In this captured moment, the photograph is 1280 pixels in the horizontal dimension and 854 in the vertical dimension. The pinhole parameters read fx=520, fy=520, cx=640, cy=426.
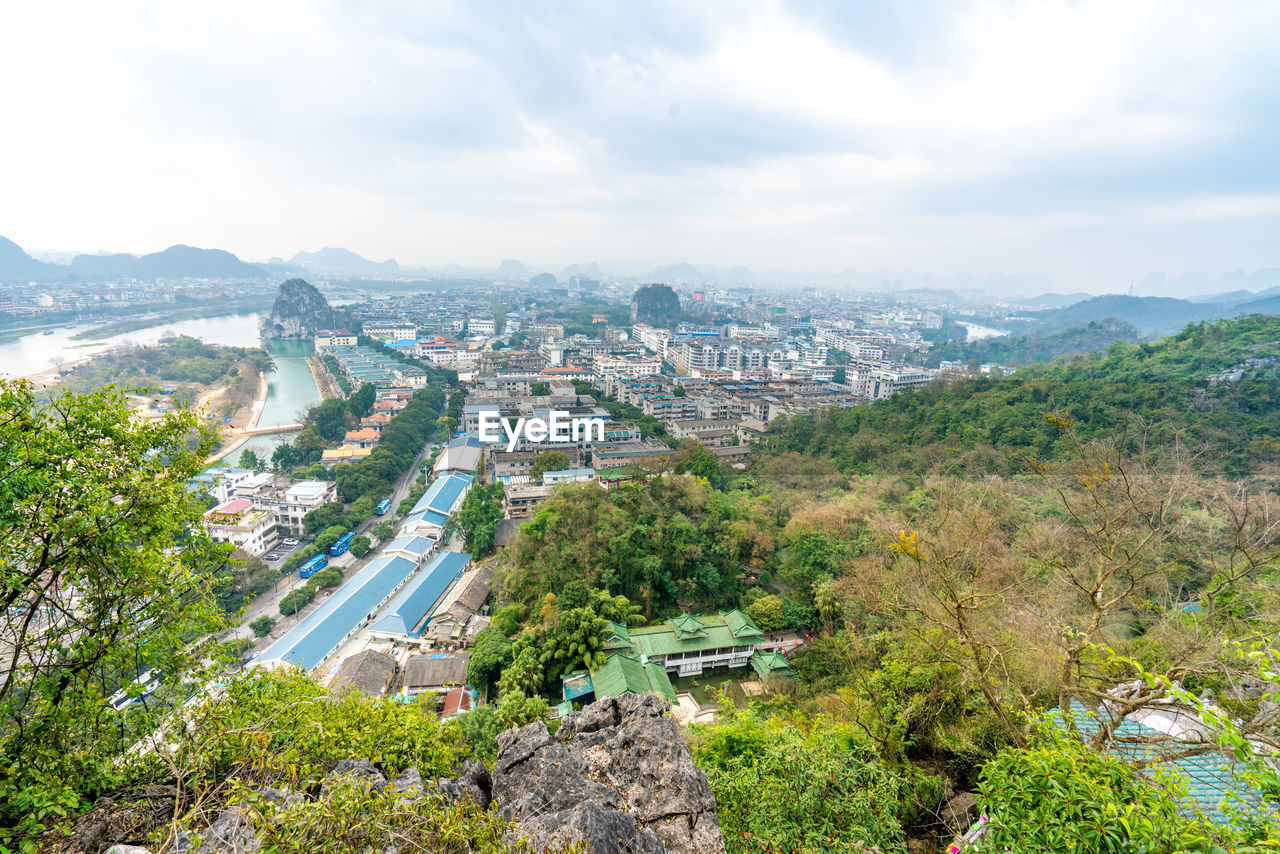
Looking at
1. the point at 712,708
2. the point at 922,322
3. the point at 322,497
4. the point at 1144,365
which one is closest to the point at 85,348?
the point at 322,497

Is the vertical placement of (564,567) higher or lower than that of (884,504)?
lower

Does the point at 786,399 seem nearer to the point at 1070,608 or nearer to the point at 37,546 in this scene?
the point at 1070,608

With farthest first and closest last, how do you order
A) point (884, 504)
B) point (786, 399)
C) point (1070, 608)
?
1. point (786, 399)
2. point (884, 504)
3. point (1070, 608)

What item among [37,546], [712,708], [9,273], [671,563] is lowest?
[712,708]

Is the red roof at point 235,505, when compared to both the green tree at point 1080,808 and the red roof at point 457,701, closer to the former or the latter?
the red roof at point 457,701

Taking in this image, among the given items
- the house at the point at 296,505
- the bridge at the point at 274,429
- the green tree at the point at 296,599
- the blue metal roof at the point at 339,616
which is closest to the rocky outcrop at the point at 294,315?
the bridge at the point at 274,429
